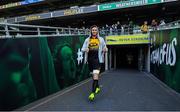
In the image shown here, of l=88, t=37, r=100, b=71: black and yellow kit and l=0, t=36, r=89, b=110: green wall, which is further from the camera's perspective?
l=88, t=37, r=100, b=71: black and yellow kit

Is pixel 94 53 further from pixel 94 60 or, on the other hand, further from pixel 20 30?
pixel 20 30

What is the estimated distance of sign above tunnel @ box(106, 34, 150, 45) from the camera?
20594 mm

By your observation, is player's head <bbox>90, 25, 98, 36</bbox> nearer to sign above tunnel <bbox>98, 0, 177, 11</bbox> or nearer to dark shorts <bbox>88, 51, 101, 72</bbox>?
dark shorts <bbox>88, 51, 101, 72</bbox>

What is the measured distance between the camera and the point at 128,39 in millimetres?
21844

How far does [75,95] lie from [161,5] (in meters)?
23.3

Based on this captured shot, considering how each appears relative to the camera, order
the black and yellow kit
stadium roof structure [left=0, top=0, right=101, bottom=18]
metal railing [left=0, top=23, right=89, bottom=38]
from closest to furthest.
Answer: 1. metal railing [left=0, top=23, right=89, bottom=38]
2. the black and yellow kit
3. stadium roof structure [left=0, top=0, right=101, bottom=18]

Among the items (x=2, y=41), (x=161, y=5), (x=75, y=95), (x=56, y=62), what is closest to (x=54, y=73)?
(x=56, y=62)

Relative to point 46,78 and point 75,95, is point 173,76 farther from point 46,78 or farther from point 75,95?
point 46,78

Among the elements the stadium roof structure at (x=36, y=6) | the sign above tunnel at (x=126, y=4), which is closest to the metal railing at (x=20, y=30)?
the sign above tunnel at (x=126, y=4)

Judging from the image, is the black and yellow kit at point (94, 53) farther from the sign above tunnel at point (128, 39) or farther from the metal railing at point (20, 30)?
the sign above tunnel at point (128, 39)

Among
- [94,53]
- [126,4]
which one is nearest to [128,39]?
[126,4]

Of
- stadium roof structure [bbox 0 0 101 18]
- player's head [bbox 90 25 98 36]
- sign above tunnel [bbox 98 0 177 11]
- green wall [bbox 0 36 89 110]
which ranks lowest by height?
green wall [bbox 0 36 89 110]

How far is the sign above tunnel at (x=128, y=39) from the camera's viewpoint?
2059 cm

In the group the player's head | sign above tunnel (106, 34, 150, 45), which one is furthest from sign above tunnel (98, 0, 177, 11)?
the player's head
